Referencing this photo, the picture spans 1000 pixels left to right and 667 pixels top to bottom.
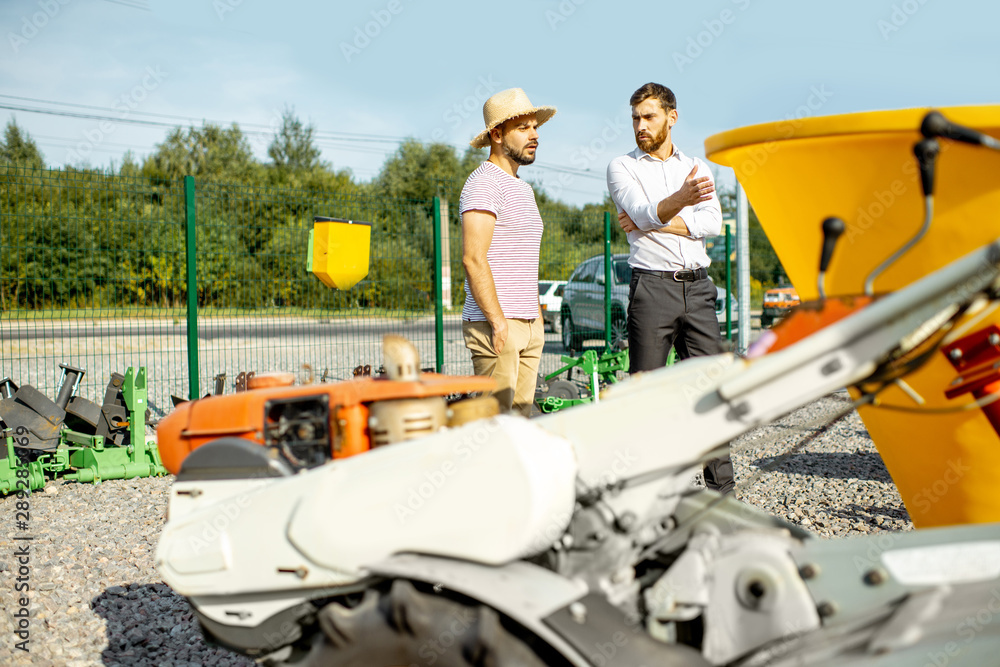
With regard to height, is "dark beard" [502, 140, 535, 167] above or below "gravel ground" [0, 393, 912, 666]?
above

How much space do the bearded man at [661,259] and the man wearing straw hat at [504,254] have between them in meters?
0.44

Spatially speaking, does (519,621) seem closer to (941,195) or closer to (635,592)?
(635,592)

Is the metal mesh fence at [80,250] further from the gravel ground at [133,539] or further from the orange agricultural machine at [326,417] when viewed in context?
the orange agricultural machine at [326,417]

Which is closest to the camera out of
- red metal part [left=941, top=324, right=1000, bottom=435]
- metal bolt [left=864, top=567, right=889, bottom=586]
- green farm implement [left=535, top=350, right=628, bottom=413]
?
metal bolt [left=864, top=567, right=889, bottom=586]

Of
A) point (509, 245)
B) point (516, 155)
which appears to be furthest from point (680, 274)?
point (516, 155)

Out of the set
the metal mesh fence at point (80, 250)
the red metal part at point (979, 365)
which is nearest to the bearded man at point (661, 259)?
the red metal part at point (979, 365)

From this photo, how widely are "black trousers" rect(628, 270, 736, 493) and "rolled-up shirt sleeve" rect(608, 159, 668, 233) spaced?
10.9 inches

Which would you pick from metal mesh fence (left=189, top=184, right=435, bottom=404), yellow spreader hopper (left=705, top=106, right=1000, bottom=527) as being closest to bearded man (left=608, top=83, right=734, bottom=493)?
yellow spreader hopper (left=705, top=106, right=1000, bottom=527)

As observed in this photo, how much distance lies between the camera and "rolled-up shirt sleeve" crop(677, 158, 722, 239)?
3.56 meters

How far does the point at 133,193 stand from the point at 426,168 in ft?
125

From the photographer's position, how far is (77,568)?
142 inches

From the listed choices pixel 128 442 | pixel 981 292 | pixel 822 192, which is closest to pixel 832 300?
pixel 981 292

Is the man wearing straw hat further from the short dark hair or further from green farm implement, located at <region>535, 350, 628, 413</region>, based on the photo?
green farm implement, located at <region>535, 350, 628, 413</region>

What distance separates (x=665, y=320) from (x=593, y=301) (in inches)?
288
